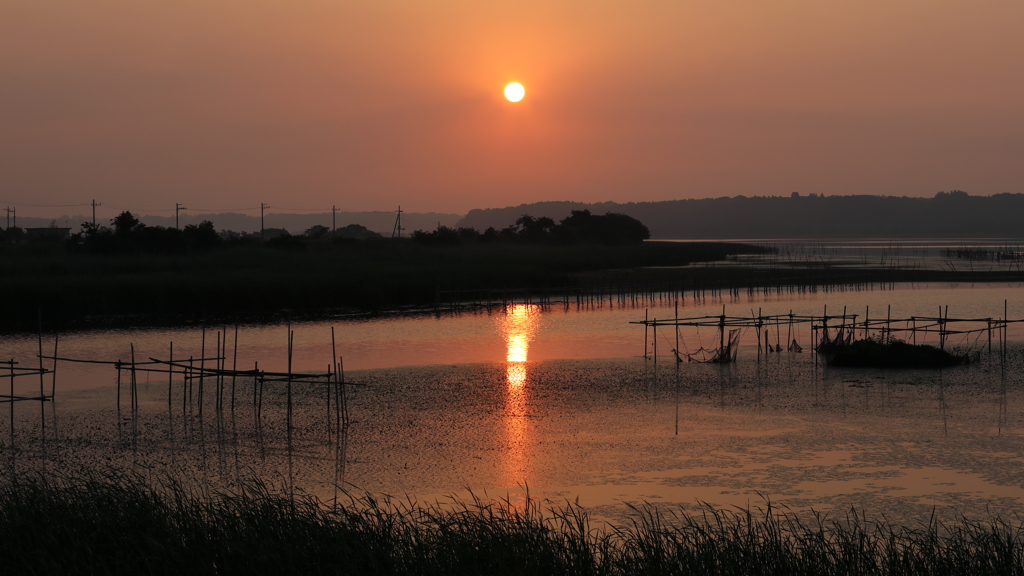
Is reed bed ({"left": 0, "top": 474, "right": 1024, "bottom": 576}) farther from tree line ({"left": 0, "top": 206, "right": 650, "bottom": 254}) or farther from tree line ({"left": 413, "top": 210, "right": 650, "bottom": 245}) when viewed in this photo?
tree line ({"left": 413, "top": 210, "right": 650, "bottom": 245})

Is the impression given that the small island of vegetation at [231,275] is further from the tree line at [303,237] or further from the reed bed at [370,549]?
the reed bed at [370,549]

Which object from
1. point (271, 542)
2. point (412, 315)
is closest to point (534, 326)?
point (412, 315)

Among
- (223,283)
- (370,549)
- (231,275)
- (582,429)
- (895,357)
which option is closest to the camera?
(370,549)

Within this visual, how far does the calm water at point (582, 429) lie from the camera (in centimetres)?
1201

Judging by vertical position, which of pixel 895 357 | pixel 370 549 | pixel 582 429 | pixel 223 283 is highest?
pixel 223 283

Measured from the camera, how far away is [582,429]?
1545 centimetres

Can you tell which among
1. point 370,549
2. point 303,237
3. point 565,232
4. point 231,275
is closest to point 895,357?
point 370,549

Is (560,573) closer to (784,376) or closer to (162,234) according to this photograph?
(784,376)

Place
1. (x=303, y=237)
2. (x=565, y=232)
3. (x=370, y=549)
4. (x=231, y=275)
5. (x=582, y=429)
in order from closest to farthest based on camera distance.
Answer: (x=370, y=549) → (x=582, y=429) → (x=231, y=275) → (x=303, y=237) → (x=565, y=232)

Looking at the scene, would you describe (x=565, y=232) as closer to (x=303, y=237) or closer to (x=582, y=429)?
(x=303, y=237)

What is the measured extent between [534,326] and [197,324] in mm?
11832

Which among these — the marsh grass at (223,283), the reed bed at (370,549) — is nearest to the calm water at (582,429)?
the reed bed at (370,549)

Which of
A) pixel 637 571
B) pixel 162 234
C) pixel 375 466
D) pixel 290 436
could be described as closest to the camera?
pixel 637 571

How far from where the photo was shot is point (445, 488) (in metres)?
11.9
